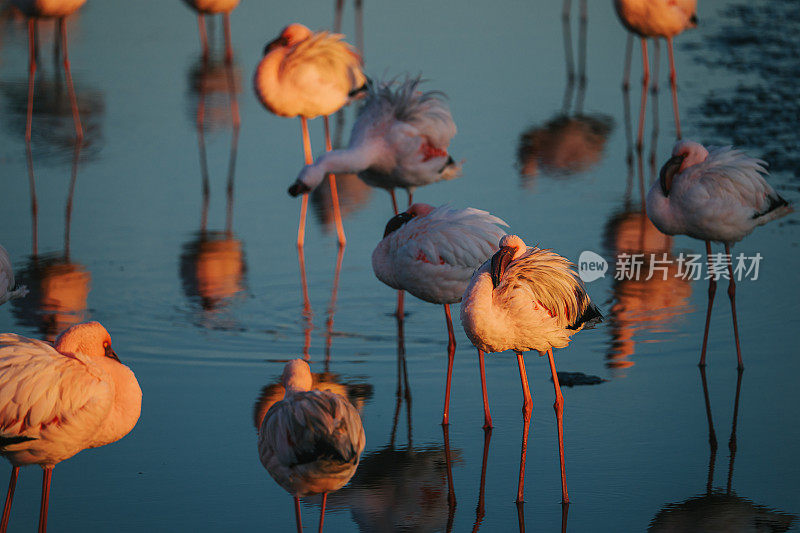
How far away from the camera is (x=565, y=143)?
12.1 metres

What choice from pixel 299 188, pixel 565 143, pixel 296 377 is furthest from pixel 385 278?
pixel 565 143

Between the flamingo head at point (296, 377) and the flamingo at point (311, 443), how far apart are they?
142 mm

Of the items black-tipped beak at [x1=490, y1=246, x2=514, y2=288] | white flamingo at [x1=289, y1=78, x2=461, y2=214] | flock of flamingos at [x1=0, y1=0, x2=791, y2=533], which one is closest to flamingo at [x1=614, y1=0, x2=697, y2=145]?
flock of flamingos at [x1=0, y1=0, x2=791, y2=533]

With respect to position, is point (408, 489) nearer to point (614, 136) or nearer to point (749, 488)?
point (749, 488)

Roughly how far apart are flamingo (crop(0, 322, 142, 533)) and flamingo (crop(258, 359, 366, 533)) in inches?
25.9

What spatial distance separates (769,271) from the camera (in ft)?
27.2

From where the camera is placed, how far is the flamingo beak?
7.09 m

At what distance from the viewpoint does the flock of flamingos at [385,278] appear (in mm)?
4688

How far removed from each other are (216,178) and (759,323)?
572 cm

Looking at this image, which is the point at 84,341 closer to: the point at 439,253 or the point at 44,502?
the point at 44,502

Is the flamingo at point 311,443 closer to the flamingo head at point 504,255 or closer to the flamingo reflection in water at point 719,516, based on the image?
the flamingo head at point 504,255

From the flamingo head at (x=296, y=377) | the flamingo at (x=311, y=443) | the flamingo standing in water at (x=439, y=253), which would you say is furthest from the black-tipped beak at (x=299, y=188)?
the flamingo at (x=311, y=443)

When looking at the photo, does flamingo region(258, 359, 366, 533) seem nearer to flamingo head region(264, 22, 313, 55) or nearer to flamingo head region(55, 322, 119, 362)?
flamingo head region(55, 322, 119, 362)

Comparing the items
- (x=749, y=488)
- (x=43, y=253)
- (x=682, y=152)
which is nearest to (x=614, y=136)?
(x=682, y=152)
